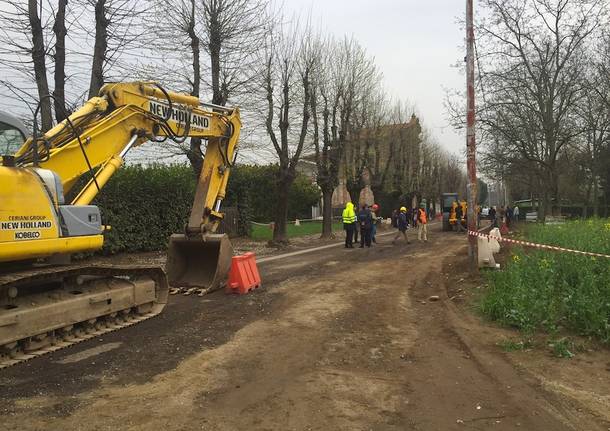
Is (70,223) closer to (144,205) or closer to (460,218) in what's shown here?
(144,205)

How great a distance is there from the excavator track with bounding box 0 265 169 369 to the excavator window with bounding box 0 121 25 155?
1.54m

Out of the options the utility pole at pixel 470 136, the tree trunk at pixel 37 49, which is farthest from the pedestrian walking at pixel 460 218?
the tree trunk at pixel 37 49

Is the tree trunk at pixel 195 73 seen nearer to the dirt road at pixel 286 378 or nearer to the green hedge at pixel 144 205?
the green hedge at pixel 144 205

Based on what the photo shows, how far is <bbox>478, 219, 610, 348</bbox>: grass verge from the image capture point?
6.69m

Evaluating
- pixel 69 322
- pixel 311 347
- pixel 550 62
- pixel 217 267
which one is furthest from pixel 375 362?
pixel 550 62

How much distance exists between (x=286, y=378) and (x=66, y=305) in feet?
8.92

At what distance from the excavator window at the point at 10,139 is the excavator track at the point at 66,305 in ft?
5.06

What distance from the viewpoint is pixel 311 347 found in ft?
21.1

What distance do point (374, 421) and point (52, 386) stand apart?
9.90ft

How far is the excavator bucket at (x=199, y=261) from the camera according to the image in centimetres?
987

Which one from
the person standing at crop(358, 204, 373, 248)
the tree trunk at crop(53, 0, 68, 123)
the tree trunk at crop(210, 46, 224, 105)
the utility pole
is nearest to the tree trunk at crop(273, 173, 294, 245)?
the person standing at crop(358, 204, 373, 248)

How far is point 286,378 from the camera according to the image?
17.5 ft

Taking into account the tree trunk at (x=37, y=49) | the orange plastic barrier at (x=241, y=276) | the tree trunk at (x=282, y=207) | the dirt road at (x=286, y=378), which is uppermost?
the tree trunk at (x=37, y=49)

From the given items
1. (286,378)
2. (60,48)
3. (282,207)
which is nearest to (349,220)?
(282,207)
